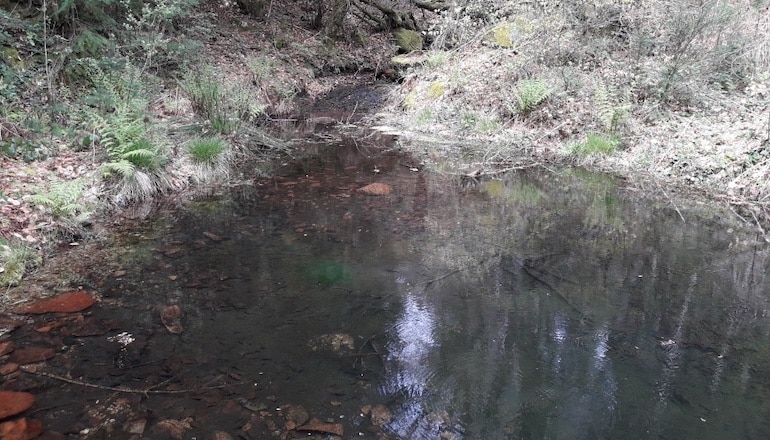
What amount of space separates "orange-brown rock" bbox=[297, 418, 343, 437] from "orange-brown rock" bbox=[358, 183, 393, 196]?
4838mm

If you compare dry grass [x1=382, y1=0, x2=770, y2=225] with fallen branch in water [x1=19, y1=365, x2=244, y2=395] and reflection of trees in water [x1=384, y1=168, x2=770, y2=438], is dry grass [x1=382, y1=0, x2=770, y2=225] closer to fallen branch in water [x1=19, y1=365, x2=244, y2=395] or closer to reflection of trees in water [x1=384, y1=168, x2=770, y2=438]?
reflection of trees in water [x1=384, y1=168, x2=770, y2=438]

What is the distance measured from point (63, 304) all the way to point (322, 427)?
8.87 ft

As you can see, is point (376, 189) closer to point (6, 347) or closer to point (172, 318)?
point (172, 318)

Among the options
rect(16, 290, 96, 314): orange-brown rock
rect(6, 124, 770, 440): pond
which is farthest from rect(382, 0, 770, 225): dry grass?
rect(16, 290, 96, 314): orange-brown rock

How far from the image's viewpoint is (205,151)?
26.1 feet

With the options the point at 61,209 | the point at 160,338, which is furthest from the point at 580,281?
the point at 61,209

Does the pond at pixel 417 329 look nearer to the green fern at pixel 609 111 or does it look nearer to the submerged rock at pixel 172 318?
the submerged rock at pixel 172 318

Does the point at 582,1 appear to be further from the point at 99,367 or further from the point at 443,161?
the point at 99,367

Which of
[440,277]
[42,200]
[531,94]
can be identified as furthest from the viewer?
[531,94]

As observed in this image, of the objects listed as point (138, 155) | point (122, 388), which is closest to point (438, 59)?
point (138, 155)

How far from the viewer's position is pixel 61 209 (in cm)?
566

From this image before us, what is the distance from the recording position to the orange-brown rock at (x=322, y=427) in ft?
10.0

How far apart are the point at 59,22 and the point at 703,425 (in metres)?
10.6

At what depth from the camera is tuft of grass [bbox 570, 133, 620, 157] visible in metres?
9.32
